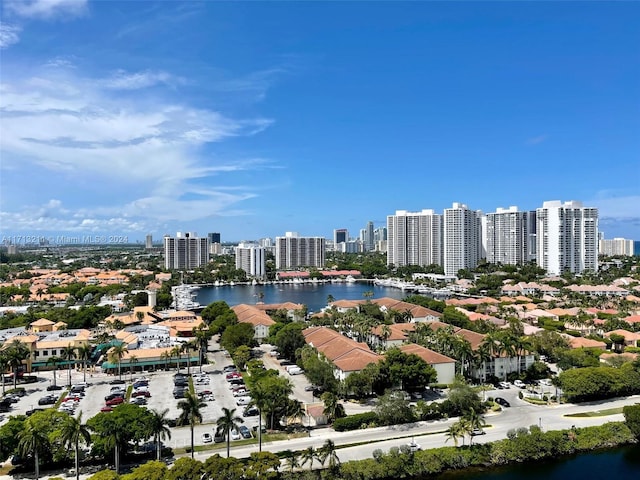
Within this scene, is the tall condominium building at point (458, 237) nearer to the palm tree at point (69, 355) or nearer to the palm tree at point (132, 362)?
the palm tree at point (132, 362)

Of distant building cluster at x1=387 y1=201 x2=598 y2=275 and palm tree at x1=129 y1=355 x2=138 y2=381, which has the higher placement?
distant building cluster at x1=387 y1=201 x2=598 y2=275

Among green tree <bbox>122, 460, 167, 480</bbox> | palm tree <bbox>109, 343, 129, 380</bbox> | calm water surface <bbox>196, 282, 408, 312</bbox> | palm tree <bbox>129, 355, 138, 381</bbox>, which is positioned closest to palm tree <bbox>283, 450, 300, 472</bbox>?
green tree <bbox>122, 460, 167, 480</bbox>

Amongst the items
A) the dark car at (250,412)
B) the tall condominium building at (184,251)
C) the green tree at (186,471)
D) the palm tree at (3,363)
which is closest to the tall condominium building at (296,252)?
the tall condominium building at (184,251)

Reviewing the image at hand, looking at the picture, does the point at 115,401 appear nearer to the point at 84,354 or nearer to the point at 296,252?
the point at 84,354

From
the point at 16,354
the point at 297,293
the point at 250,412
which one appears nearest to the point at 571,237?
the point at 297,293

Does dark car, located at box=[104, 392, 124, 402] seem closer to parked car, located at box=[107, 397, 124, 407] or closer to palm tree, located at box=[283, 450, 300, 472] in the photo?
parked car, located at box=[107, 397, 124, 407]

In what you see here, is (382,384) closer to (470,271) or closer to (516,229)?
(470,271)

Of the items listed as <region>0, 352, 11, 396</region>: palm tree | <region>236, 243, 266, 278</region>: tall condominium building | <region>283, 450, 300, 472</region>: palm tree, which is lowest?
<region>283, 450, 300, 472</region>: palm tree
